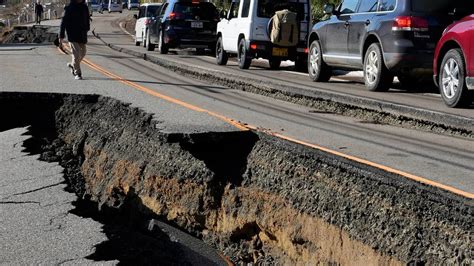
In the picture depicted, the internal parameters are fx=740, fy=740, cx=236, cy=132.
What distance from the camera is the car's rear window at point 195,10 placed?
24.4 meters

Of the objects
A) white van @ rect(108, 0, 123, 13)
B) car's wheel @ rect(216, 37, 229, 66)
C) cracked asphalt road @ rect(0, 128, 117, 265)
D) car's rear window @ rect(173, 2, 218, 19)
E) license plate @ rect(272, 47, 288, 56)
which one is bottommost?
white van @ rect(108, 0, 123, 13)

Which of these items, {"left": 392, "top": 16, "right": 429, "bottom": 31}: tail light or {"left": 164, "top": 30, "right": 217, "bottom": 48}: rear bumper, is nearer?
{"left": 392, "top": 16, "right": 429, "bottom": 31}: tail light

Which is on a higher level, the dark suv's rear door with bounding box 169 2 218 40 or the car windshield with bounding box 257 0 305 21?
the car windshield with bounding box 257 0 305 21

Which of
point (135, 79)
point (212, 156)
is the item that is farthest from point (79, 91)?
point (212, 156)

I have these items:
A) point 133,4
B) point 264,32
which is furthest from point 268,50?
point 133,4

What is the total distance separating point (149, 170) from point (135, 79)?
713 centimetres

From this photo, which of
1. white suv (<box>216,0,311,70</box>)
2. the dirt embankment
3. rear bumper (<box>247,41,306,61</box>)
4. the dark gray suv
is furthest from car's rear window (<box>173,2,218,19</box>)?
the dirt embankment

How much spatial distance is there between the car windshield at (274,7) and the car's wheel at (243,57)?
2.95ft

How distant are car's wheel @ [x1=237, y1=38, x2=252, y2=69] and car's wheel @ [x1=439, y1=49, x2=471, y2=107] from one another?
28.8ft

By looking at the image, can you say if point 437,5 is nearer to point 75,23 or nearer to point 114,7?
point 75,23

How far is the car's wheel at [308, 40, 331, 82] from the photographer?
14.8m

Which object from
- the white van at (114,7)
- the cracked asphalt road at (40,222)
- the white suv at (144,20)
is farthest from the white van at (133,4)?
the cracked asphalt road at (40,222)

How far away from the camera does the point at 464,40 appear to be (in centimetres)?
937

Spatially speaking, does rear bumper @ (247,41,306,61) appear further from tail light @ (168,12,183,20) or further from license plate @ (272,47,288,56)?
tail light @ (168,12,183,20)
